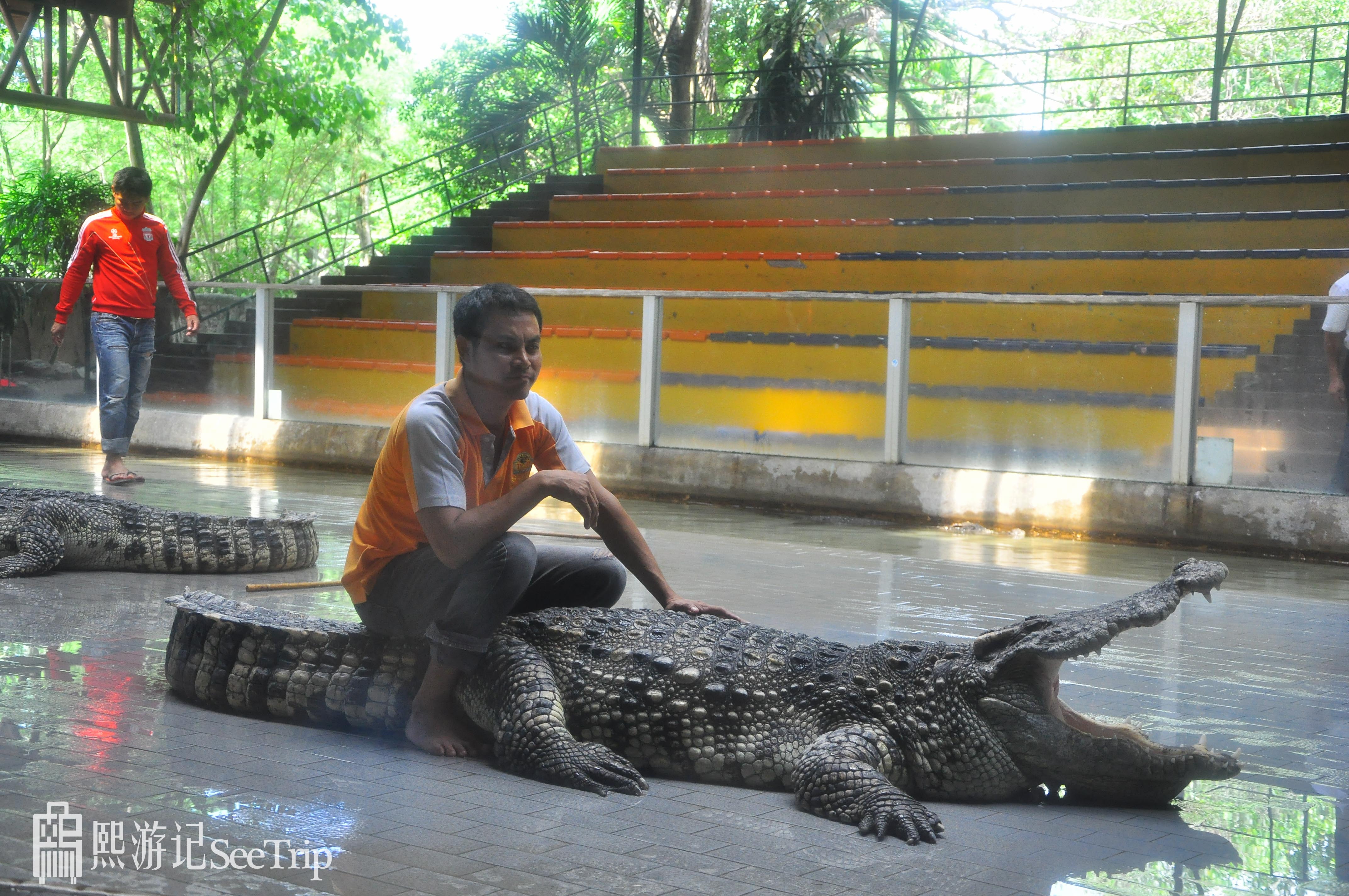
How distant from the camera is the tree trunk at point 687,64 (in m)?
18.3

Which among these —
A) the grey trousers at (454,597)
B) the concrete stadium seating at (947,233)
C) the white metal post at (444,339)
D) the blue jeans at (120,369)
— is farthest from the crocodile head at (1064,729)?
the concrete stadium seating at (947,233)

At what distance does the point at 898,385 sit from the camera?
9008mm

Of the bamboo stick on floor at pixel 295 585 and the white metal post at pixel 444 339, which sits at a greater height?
the white metal post at pixel 444 339

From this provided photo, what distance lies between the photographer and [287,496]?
28.5ft

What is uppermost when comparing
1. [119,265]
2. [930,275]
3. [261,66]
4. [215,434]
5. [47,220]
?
[261,66]

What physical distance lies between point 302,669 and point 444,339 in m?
7.77

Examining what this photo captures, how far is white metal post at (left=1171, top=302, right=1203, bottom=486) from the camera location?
7.98m

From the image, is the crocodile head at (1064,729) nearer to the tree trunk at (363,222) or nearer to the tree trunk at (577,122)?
the tree trunk at (577,122)

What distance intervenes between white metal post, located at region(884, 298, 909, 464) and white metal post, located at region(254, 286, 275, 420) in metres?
5.64

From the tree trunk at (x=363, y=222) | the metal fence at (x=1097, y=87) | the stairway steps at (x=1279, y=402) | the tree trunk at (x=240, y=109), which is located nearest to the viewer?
the stairway steps at (x=1279, y=402)

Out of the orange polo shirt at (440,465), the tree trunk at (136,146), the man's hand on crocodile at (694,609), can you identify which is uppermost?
the tree trunk at (136,146)

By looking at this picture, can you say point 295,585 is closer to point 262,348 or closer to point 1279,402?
point 1279,402

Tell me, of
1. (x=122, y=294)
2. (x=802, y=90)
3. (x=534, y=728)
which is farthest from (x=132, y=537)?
(x=802, y=90)

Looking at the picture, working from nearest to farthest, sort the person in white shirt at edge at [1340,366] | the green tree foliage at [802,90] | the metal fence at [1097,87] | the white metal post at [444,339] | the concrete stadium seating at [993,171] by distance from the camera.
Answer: the person in white shirt at edge at [1340,366] → the white metal post at [444,339] → the concrete stadium seating at [993,171] → the green tree foliage at [802,90] → the metal fence at [1097,87]
